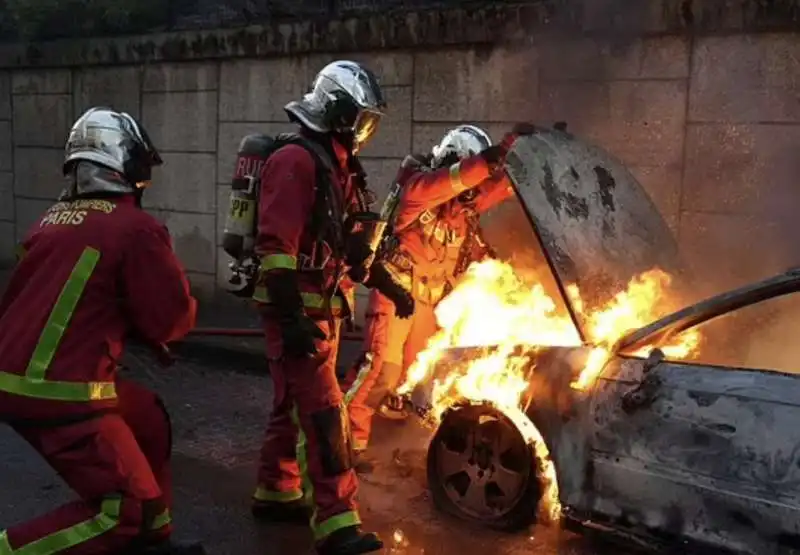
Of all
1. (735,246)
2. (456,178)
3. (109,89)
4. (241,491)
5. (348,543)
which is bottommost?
(241,491)

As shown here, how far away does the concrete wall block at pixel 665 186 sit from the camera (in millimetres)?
7098

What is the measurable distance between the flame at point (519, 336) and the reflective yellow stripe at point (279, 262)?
105 centimetres

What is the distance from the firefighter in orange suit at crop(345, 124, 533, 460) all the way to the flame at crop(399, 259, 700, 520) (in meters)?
0.13

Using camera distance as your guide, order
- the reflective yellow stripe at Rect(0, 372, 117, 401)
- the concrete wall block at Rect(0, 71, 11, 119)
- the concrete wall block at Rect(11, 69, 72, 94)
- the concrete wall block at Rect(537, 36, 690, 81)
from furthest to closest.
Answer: the concrete wall block at Rect(0, 71, 11, 119) → the concrete wall block at Rect(11, 69, 72, 94) → the concrete wall block at Rect(537, 36, 690, 81) → the reflective yellow stripe at Rect(0, 372, 117, 401)

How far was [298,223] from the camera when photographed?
13.6 feet

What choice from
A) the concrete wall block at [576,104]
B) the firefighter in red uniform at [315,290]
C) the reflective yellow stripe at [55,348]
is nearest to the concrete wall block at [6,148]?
the concrete wall block at [576,104]

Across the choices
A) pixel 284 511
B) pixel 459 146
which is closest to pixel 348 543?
pixel 284 511

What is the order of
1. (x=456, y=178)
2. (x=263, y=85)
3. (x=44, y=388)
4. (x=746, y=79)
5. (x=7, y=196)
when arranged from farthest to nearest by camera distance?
1. (x=7, y=196)
2. (x=263, y=85)
3. (x=746, y=79)
4. (x=456, y=178)
5. (x=44, y=388)

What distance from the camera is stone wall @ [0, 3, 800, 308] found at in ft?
21.9

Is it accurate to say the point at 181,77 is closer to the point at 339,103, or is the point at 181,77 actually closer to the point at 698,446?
the point at 339,103

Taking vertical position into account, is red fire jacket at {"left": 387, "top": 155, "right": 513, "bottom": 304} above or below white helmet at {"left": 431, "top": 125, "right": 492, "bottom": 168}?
below

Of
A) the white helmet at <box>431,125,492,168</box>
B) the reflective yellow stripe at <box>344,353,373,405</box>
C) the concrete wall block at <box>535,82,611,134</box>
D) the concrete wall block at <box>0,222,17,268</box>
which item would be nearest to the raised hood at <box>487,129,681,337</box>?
the white helmet at <box>431,125,492,168</box>

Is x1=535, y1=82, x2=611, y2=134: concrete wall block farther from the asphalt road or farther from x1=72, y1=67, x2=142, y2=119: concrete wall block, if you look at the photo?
x1=72, y1=67, x2=142, y2=119: concrete wall block

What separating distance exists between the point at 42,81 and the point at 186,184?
3.03 m
